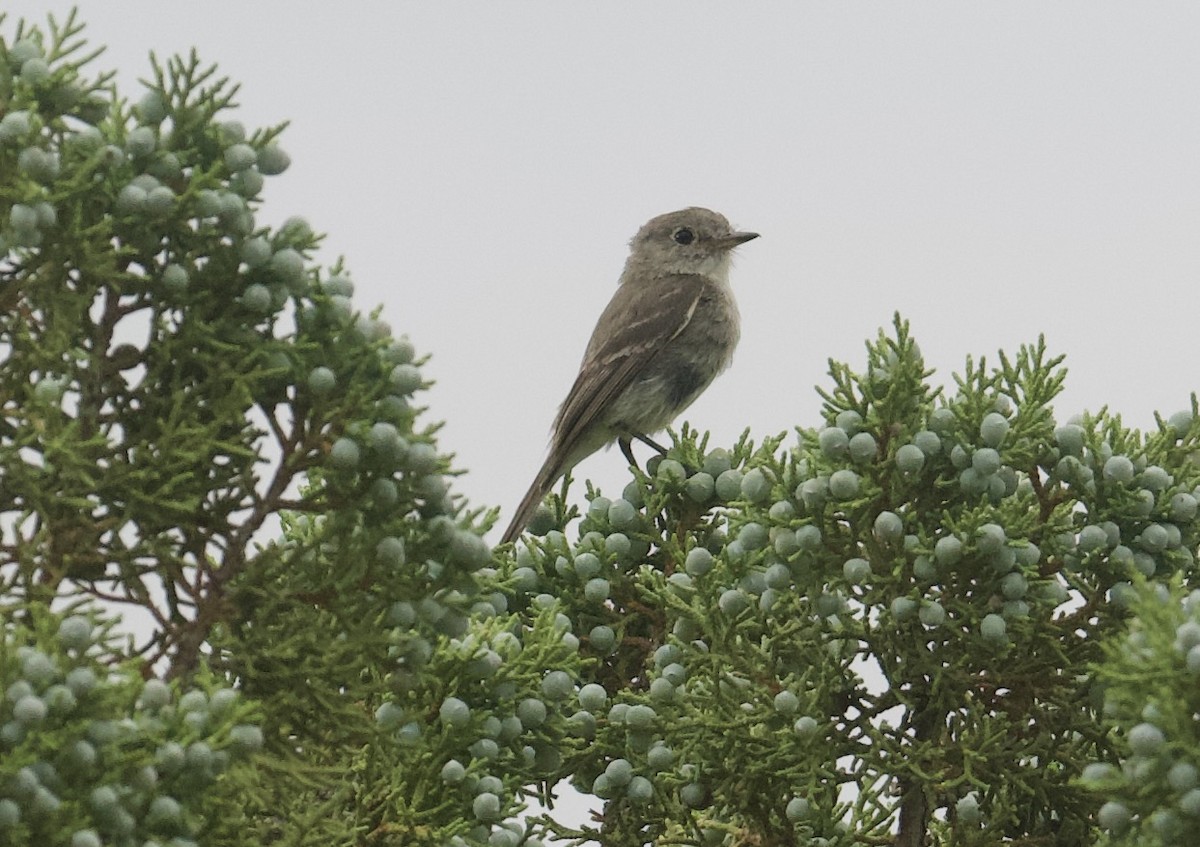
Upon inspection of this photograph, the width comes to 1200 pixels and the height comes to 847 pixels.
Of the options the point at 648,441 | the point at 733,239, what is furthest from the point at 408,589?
the point at 733,239

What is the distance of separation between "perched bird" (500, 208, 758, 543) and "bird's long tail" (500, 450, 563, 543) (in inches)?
0.4

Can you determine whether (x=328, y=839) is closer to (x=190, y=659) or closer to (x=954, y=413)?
(x=190, y=659)

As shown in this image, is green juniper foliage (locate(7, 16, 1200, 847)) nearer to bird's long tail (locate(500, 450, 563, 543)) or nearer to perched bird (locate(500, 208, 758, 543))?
bird's long tail (locate(500, 450, 563, 543))

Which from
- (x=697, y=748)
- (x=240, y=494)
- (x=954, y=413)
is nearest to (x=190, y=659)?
(x=240, y=494)

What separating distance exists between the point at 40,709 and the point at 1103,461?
2.70 metres

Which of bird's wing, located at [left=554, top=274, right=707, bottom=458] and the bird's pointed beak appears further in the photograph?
the bird's pointed beak

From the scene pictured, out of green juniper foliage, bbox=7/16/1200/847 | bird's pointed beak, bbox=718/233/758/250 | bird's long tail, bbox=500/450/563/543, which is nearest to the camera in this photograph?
green juniper foliage, bbox=7/16/1200/847

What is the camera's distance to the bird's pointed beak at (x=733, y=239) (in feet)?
36.4

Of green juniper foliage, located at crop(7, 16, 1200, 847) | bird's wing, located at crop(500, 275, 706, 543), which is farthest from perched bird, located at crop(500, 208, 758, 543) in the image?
green juniper foliage, located at crop(7, 16, 1200, 847)

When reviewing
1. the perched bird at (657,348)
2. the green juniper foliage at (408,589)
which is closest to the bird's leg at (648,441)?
the perched bird at (657,348)

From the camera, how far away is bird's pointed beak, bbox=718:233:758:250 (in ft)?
36.4

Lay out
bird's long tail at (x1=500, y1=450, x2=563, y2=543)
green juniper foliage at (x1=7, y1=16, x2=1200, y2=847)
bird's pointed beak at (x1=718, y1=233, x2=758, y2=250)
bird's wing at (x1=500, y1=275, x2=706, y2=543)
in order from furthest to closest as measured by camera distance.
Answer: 1. bird's pointed beak at (x1=718, y1=233, x2=758, y2=250)
2. bird's wing at (x1=500, y1=275, x2=706, y2=543)
3. bird's long tail at (x1=500, y1=450, x2=563, y2=543)
4. green juniper foliage at (x1=7, y1=16, x2=1200, y2=847)

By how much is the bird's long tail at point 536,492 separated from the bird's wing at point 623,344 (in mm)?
88

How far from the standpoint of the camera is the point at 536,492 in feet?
28.6
